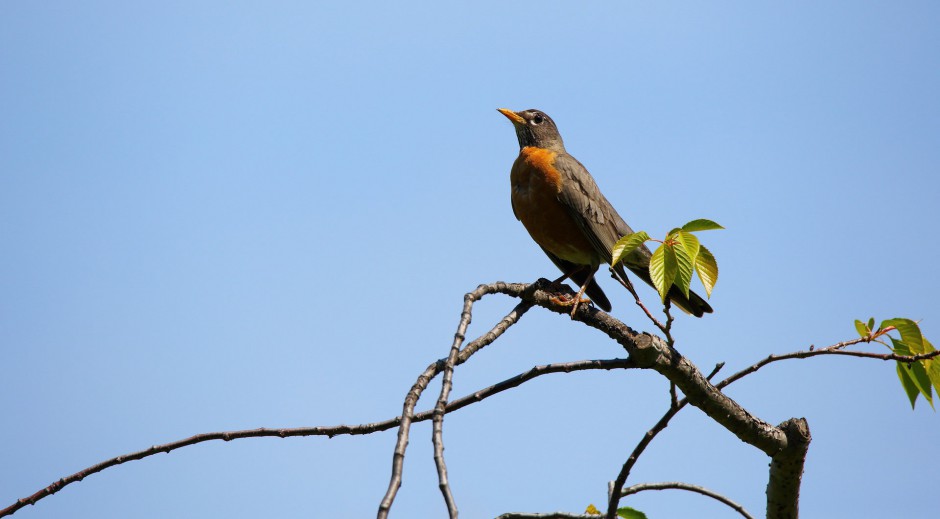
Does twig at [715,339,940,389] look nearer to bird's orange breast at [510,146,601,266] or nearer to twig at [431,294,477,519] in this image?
twig at [431,294,477,519]

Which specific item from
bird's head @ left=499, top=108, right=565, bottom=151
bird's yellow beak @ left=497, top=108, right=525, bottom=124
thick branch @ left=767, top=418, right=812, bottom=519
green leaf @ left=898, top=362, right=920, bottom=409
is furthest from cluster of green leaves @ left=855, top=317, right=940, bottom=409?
bird's yellow beak @ left=497, top=108, right=525, bottom=124

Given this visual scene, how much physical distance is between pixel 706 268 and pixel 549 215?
279 cm

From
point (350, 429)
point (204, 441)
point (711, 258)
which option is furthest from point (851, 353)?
point (204, 441)

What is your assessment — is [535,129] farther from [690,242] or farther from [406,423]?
[406,423]

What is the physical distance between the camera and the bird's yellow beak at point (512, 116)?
678 cm

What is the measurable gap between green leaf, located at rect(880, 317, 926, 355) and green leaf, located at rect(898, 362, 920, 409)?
80 millimetres

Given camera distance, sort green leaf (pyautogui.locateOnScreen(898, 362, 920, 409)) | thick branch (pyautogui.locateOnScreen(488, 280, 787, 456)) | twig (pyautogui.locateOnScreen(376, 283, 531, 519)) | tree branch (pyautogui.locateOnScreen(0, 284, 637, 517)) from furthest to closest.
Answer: thick branch (pyautogui.locateOnScreen(488, 280, 787, 456))
green leaf (pyautogui.locateOnScreen(898, 362, 920, 409))
tree branch (pyautogui.locateOnScreen(0, 284, 637, 517))
twig (pyautogui.locateOnScreen(376, 283, 531, 519))

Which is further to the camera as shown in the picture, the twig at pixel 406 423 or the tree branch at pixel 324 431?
the tree branch at pixel 324 431

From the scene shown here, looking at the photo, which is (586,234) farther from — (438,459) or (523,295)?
(438,459)

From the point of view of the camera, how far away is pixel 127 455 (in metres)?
2.45

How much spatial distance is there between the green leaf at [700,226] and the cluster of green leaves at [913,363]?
83 centimetres

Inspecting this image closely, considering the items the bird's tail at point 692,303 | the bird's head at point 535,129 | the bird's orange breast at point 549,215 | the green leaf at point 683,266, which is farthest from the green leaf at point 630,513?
the bird's head at point 535,129

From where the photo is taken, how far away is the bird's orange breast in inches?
209

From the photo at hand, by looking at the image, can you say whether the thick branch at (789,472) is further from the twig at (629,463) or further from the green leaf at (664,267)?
the green leaf at (664,267)
